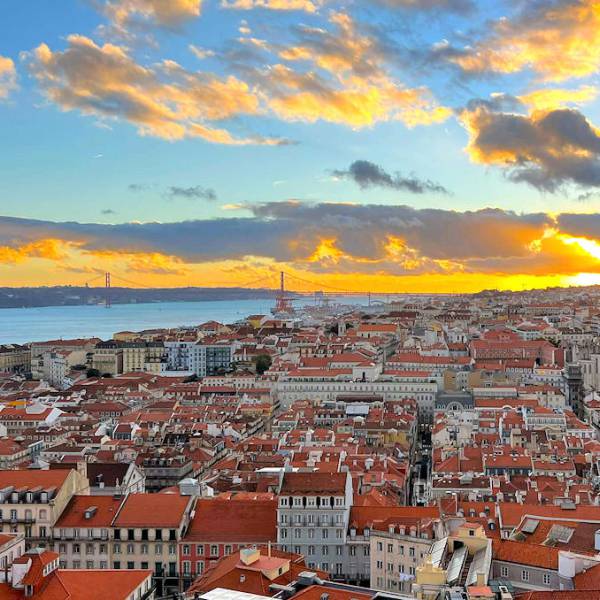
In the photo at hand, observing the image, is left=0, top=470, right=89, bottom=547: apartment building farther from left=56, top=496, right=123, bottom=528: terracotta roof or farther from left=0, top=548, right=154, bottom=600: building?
left=0, top=548, right=154, bottom=600: building

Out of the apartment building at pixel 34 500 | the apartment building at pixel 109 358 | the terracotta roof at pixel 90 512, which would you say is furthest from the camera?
the apartment building at pixel 109 358

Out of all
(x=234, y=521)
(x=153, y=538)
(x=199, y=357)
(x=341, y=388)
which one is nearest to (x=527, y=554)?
(x=234, y=521)

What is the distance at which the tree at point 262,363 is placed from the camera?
257ft

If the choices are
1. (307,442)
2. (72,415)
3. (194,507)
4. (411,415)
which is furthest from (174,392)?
(194,507)

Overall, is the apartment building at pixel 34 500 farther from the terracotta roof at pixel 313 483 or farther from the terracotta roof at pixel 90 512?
the terracotta roof at pixel 313 483

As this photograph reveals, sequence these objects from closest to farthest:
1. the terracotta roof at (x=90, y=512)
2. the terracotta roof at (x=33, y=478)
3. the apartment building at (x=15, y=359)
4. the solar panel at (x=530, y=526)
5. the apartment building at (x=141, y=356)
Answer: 1. the solar panel at (x=530, y=526)
2. the terracotta roof at (x=90, y=512)
3. the terracotta roof at (x=33, y=478)
4. the apartment building at (x=141, y=356)
5. the apartment building at (x=15, y=359)

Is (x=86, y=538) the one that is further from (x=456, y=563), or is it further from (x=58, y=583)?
(x=456, y=563)

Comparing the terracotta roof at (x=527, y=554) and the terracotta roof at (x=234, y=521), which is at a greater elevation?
the terracotta roof at (x=527, y=554)

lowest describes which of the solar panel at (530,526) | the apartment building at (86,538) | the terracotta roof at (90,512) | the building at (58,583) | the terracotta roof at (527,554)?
the apartment building at (86,538)

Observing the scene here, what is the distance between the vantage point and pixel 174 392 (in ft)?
208

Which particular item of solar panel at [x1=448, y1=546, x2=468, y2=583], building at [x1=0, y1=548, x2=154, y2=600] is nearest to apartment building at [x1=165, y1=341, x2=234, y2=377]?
building at [x1=0, y1=548, x2=154, y2=600]

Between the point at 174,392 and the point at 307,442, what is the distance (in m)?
23.9

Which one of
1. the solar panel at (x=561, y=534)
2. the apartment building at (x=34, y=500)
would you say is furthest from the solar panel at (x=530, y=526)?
the apartment building at (x=34, y=500)

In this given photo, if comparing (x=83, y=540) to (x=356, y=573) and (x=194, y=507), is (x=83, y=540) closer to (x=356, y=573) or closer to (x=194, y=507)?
(x=194, y=507)
